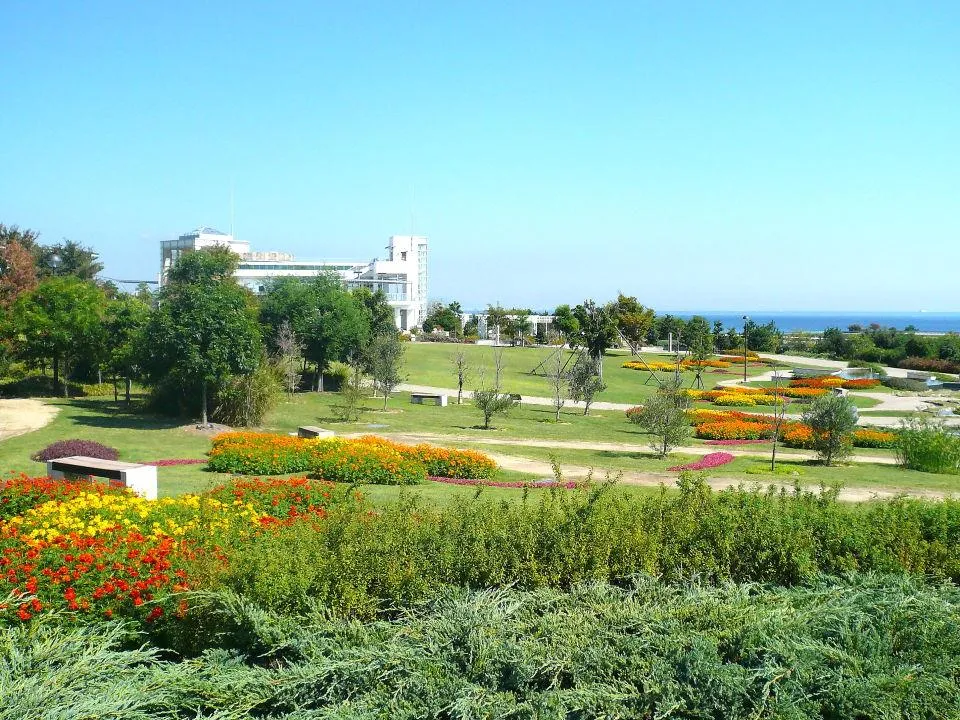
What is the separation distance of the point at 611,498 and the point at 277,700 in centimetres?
382

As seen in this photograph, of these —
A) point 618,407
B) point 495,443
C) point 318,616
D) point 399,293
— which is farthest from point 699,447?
point 399,293

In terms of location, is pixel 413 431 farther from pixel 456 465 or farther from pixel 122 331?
pixel 122 331

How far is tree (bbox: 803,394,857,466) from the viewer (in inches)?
897

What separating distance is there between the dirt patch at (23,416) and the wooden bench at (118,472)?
8.82m

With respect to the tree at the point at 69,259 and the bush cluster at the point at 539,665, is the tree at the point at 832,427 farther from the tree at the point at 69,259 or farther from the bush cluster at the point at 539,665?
the tree at the point at 69,259

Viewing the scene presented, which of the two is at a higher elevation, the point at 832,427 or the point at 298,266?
the point at 298,266

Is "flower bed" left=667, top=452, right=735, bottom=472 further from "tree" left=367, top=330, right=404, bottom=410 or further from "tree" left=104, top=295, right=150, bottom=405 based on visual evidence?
"tree" left=104, top=295, right=150, bottom=405

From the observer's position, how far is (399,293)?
113m

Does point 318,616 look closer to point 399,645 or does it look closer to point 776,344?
point 399,645

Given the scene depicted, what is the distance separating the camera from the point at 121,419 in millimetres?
26406

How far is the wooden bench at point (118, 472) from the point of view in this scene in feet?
43.8

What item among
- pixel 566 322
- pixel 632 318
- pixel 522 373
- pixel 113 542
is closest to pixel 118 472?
pixel 113 542

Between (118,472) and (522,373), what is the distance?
41125 mm

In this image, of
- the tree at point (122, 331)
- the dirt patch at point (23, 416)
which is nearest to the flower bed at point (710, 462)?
the dirt patch at point (23, 416)
